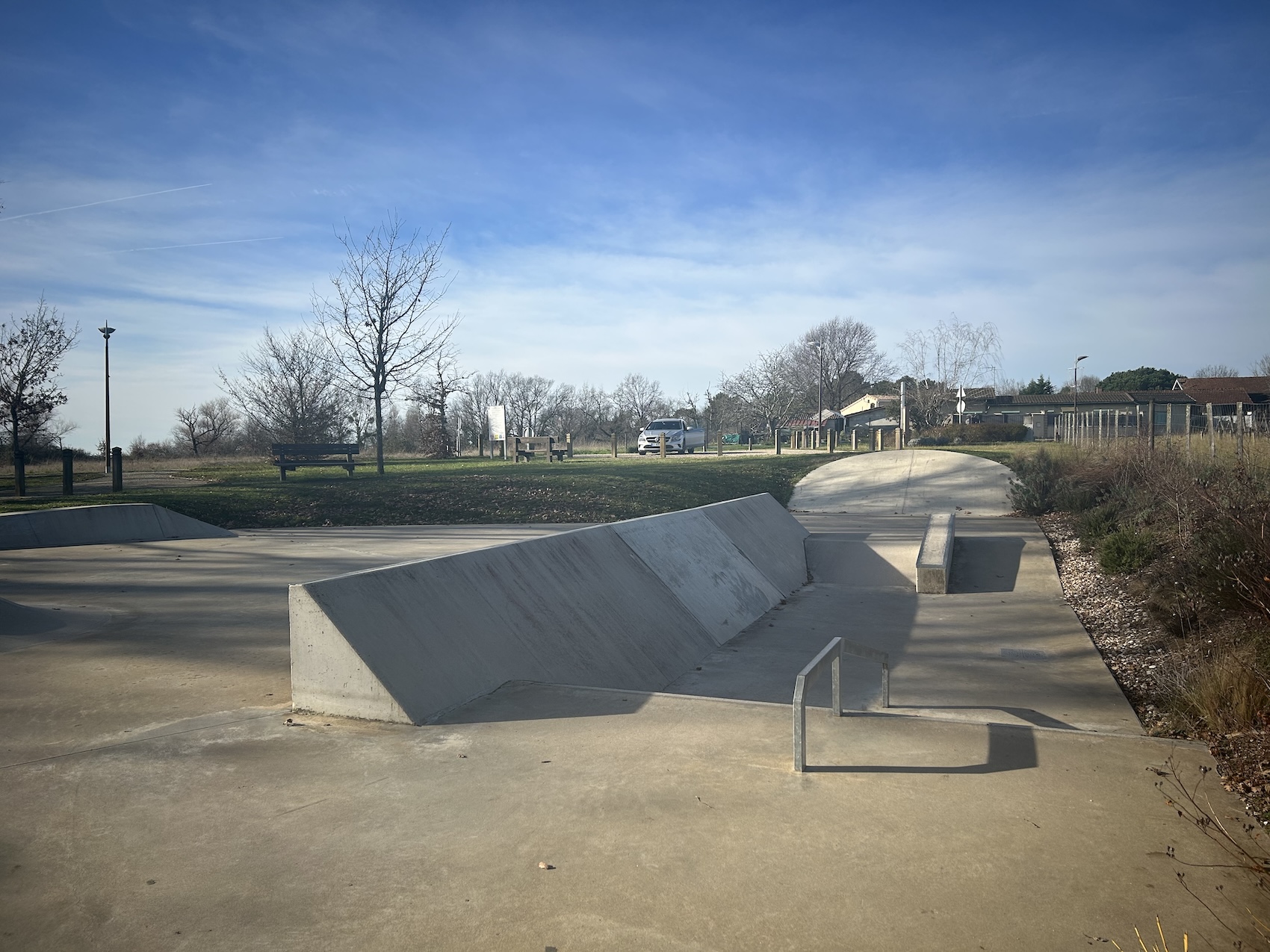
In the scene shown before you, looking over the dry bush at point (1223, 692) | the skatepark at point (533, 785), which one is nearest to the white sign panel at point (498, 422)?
the skatepark at point (533, 785)

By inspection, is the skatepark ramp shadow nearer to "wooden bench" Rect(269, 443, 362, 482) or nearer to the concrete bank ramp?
the concrete bank ramp

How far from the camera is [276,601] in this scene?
7.84 meters

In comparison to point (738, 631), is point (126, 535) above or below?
above

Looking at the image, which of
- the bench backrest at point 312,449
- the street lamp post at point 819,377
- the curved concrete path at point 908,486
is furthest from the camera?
the street lamp post at point 819,377

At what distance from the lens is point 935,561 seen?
12117 mm

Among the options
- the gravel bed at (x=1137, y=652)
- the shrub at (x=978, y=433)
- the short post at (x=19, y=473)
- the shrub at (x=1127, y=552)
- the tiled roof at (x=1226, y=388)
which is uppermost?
the tiled roof at (x=1226, y=388)

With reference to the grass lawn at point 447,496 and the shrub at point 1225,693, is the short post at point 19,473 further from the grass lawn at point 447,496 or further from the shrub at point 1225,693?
the shrub at point 1225,693

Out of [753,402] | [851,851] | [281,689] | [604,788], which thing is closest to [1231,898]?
[851,851]

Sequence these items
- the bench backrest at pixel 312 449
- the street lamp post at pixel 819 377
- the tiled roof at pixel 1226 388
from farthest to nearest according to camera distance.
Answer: the tiled roof at pixel 1226 388
the street lamp post at pixel 819 377
the bench backrest at pixel 312 449

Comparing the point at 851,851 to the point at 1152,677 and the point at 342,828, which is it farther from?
the point at 1152,677

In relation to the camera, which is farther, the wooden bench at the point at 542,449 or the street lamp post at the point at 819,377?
the street lamp post at the point at 819,377

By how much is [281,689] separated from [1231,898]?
4.86 metres

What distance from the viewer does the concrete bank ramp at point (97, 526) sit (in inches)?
471

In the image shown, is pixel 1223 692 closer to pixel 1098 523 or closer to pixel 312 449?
pixel 1098 523
